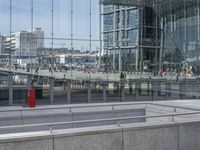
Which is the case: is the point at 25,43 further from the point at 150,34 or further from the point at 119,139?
the point at 119,139

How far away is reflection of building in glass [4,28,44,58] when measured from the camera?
25391 millimetres

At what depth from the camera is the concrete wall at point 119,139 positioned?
28.3ft

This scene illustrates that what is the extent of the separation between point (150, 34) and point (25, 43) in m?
10.2

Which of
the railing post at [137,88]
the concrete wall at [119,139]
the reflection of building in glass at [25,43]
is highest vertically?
the reflection of building in glass at [25,43]

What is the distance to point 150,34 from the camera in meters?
32.4

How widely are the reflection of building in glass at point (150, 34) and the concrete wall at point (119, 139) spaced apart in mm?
19242

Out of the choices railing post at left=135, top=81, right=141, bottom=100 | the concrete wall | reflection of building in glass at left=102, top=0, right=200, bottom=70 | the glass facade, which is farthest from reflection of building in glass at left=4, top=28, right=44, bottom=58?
the concrete wall

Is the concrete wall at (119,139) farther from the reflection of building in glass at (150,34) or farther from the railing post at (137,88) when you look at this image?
the reflection of building in glass at (150,34)

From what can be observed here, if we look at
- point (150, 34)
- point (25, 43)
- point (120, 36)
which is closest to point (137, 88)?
point (120, 36)

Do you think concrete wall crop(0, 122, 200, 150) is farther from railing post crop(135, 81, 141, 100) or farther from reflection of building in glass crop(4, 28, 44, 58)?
railing post crop(135, 81, 141, 100)

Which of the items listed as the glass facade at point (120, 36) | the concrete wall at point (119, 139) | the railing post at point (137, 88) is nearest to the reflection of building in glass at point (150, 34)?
the glass facade at point (120, 36)

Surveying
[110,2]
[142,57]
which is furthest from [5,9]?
[142,57]

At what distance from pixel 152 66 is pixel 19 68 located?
10.8 m

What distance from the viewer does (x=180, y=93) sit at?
104ft
